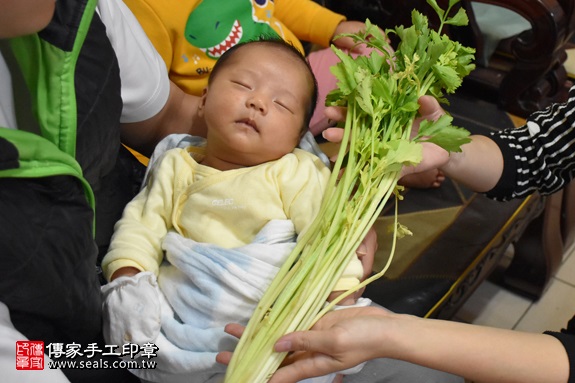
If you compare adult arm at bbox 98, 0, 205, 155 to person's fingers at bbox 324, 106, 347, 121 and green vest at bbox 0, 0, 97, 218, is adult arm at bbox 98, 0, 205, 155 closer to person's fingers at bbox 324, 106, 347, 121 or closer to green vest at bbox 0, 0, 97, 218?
green vest at bbox 0, 0, 97, 218

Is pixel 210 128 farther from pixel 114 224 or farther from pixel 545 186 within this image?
pixel 545 186

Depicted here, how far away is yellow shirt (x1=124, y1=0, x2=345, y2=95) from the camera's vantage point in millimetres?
1596

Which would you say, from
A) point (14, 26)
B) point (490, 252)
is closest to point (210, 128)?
point (14, 26)

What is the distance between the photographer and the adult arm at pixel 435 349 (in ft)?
3.17

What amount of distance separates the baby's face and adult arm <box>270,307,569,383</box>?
1.24 ft

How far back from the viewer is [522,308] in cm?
231

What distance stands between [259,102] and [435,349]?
0.56 metres

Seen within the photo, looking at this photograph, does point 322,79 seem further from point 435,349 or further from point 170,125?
point 435,349

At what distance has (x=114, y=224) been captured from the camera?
4.04 feet

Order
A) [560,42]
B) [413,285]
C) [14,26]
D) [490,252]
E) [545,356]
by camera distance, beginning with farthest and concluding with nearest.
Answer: [560,42], [490,252], [413,285], [545,356], [14,26]

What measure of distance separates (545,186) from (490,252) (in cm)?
30

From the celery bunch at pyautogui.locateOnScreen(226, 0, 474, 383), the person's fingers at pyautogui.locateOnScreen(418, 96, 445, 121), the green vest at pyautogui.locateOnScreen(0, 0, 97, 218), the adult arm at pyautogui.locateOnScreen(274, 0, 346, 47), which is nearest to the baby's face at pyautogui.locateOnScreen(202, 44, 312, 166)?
the celery bunch at pyautogui.locateOnScreen(226, 0, 474, 383)

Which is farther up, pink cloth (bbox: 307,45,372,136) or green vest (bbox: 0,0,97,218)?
green vest (bbox: 0,0,97,218)

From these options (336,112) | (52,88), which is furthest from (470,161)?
(52,88)
